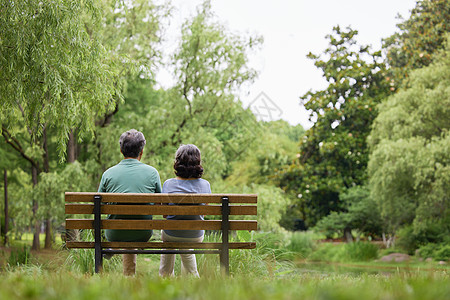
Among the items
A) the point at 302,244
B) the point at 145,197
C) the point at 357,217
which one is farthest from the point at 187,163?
the point at 357,217

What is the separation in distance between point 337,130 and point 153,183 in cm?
2556

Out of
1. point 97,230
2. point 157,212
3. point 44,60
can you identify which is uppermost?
point 44,60

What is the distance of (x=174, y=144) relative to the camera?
16641mm

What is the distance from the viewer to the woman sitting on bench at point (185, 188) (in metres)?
5.21

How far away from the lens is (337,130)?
98.6 ft

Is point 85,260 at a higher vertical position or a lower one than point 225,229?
lower

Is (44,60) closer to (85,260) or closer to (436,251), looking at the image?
(85,260)

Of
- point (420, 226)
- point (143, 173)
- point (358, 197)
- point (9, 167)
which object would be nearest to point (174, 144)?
point (9, 167)

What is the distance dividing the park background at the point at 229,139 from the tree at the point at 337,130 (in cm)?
8

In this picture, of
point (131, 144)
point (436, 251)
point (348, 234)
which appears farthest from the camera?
point (348, 234)

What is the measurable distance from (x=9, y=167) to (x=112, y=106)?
484 inches

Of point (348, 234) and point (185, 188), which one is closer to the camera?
point (185, 188)

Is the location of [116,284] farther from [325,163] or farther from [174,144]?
[325,163]

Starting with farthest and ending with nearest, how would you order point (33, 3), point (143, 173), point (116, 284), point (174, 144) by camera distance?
point (174, 144)
point (33, 3)
point (143, 173)
point (116, 284)
